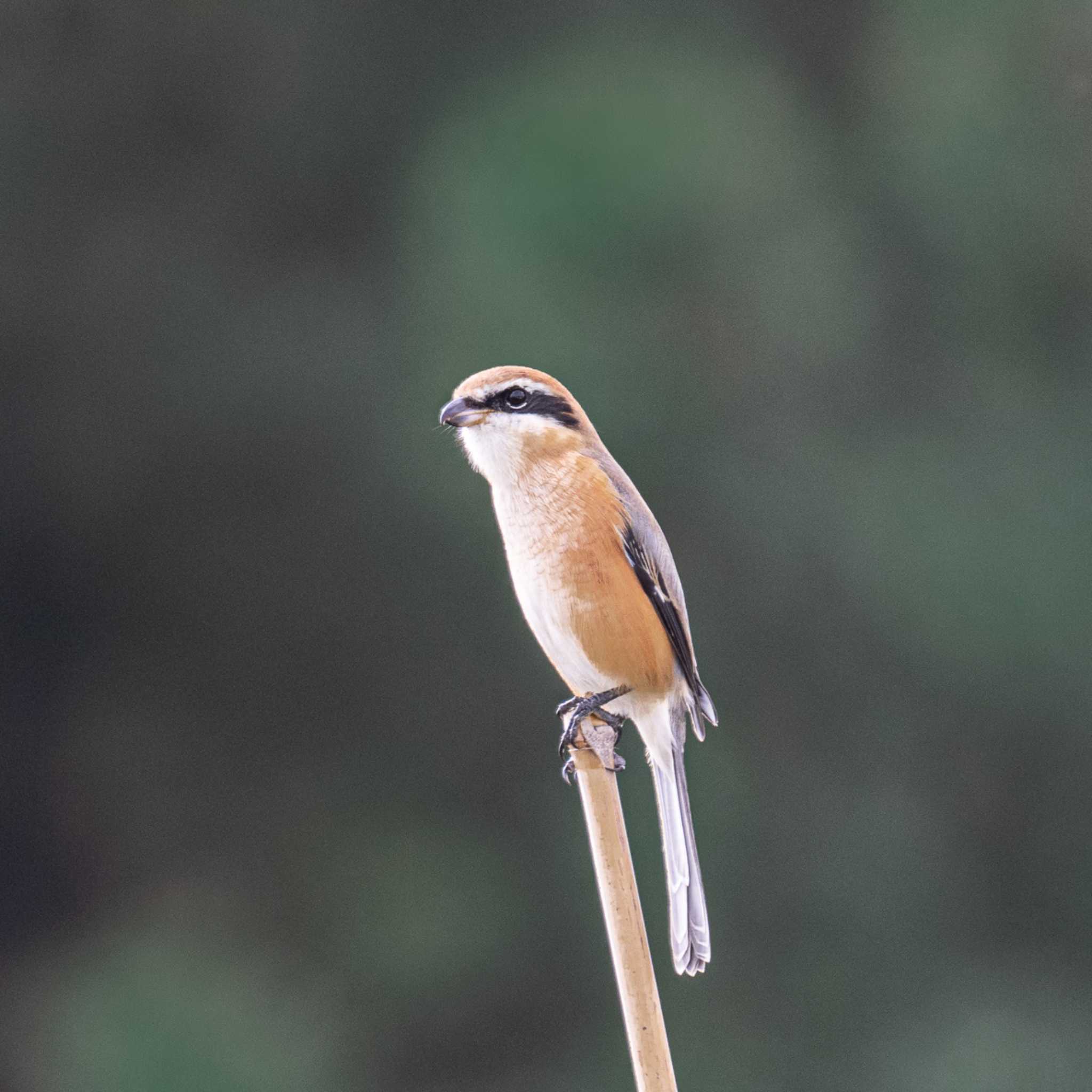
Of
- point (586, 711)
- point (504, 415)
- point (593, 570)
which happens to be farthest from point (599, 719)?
point (504, 415)

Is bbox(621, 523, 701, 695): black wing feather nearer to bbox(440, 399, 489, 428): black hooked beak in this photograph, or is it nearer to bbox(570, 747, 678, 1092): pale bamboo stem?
bbox(440, 399, 489, 428): black hooked beak

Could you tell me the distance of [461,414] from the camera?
3.80ft

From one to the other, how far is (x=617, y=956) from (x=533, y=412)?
492 mm

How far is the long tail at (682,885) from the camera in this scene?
104 cm

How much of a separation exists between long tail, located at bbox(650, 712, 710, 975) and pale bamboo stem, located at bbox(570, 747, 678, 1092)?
14cm

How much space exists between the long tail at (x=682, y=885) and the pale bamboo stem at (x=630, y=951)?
14cm

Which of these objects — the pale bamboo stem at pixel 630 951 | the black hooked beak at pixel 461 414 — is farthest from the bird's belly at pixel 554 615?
the pale bamboo stem at pixel 630 951

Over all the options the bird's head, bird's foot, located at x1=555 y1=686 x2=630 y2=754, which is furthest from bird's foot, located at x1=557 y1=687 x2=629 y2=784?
the bird's head

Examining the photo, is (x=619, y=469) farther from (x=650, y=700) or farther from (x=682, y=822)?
(x=682, y=822)

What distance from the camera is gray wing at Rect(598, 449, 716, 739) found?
1.26m

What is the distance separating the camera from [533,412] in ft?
3.86

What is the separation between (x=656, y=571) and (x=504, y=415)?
235 millimetres

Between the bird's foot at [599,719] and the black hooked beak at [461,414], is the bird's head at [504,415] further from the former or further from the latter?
the bird's foot at [599,719]

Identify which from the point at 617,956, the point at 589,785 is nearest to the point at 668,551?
the point at 589,785
